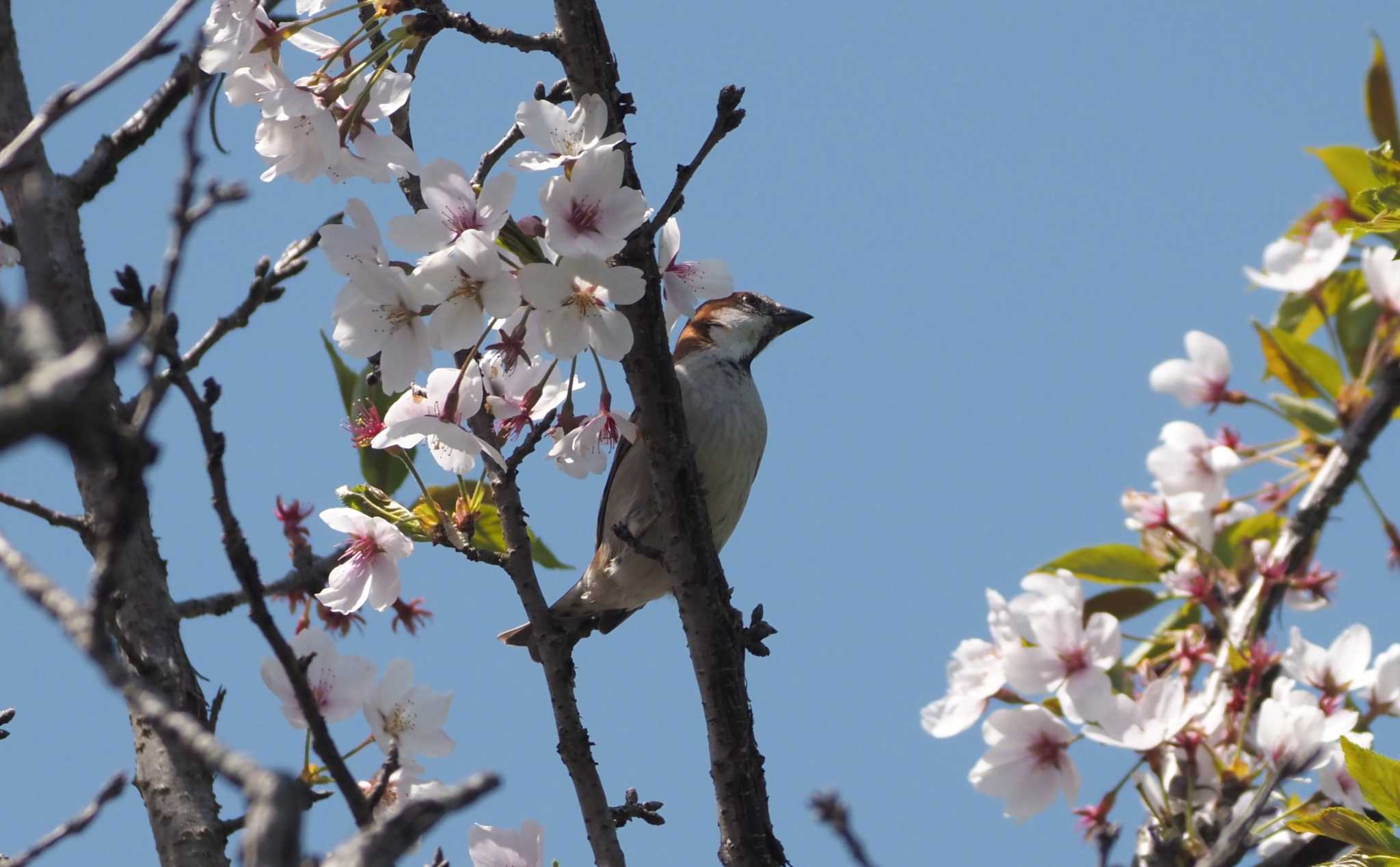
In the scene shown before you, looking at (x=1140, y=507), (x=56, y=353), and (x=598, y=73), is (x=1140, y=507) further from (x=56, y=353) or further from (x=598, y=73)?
(x=56, y=353)

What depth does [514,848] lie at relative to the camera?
372cm

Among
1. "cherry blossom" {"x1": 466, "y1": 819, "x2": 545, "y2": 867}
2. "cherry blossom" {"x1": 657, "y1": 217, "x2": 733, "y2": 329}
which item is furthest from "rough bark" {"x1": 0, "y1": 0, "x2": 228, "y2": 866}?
"cherry blossom" {"x1": 657, "y1": 217, "x2": 733, "y2": 329}

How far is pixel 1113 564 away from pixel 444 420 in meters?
2.29

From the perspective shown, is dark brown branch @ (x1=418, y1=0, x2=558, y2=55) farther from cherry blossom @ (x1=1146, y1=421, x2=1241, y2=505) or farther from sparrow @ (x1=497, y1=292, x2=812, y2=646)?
cherry blossom @ (x1=1146, y1=421, x2=1241, y2=505)

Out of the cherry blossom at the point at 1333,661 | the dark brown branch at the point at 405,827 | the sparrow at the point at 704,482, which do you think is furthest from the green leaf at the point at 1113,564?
the dark brown branch at the point at 405,827

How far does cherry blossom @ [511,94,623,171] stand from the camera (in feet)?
9.64

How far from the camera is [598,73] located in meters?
3.14

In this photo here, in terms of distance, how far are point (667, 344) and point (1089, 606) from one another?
1988 millimetres

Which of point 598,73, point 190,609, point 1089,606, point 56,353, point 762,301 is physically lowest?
point 56,353

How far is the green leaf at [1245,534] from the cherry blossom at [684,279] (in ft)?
6.16

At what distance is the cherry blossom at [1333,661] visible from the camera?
3.80 meters

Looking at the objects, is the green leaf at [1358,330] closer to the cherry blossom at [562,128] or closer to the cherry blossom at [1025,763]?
the cherry blossom at [1025,763]

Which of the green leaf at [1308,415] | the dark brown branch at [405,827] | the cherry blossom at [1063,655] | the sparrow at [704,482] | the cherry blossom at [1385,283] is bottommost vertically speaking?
the dark brown branch at [405,827]

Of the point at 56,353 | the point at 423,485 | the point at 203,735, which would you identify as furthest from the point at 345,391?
the point at 56,353
